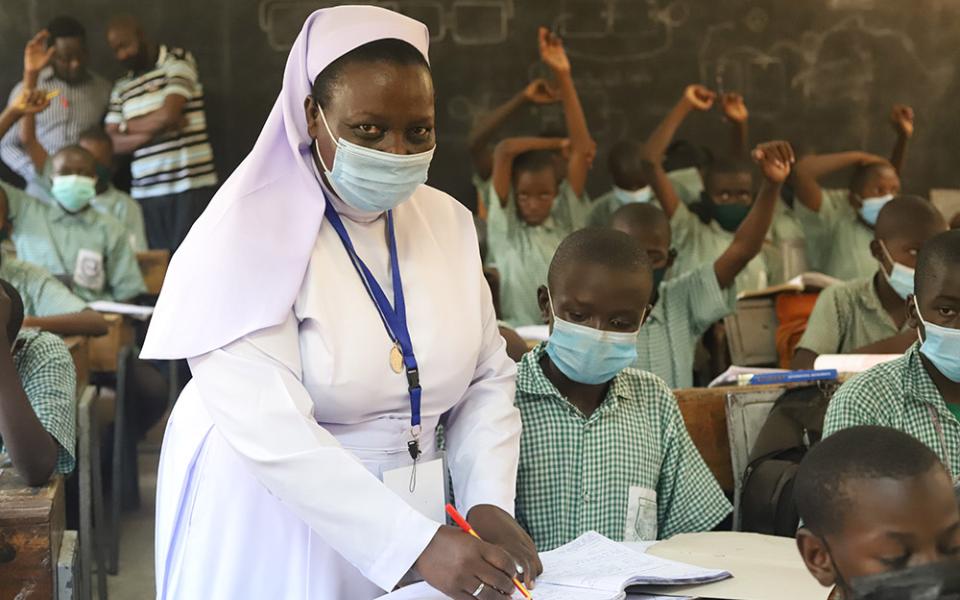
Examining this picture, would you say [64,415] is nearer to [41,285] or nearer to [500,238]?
[41,285]

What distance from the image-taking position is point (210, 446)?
194 centimetres

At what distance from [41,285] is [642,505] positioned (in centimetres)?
316

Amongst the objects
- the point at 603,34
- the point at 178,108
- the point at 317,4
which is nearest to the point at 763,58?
the point at 603,34

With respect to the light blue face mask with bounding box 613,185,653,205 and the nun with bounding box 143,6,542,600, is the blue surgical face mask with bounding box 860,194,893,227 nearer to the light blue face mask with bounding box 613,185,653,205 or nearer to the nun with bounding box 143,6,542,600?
the light blue face mask with bounding box 613,185,653,205

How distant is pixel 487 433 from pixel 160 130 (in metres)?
5.79

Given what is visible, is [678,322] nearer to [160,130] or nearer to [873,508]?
[873,508]

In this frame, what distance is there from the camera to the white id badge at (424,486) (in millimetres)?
1949

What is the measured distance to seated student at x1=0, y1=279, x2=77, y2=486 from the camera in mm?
2895

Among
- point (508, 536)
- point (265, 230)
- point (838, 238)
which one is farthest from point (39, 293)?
point (838, 238)

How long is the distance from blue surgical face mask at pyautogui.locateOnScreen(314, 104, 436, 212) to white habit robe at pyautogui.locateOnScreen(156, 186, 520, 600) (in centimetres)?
9

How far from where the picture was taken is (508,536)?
183 cm

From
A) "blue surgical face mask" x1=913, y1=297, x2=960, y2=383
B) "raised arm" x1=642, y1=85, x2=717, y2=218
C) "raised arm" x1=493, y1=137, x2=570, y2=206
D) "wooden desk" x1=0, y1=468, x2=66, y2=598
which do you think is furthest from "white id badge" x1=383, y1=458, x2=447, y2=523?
"raised arm" x1=642, y1=85, x2=717, y2=218

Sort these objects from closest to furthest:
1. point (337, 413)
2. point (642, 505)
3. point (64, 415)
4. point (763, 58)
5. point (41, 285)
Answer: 1. point (337, 413)
2. point (642, 505)
3. point (64, 415)
4. point (41, 285)
5. point (763, 58)

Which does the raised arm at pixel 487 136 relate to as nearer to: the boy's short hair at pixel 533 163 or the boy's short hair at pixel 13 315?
the boy's short hair at pixel 533 163
